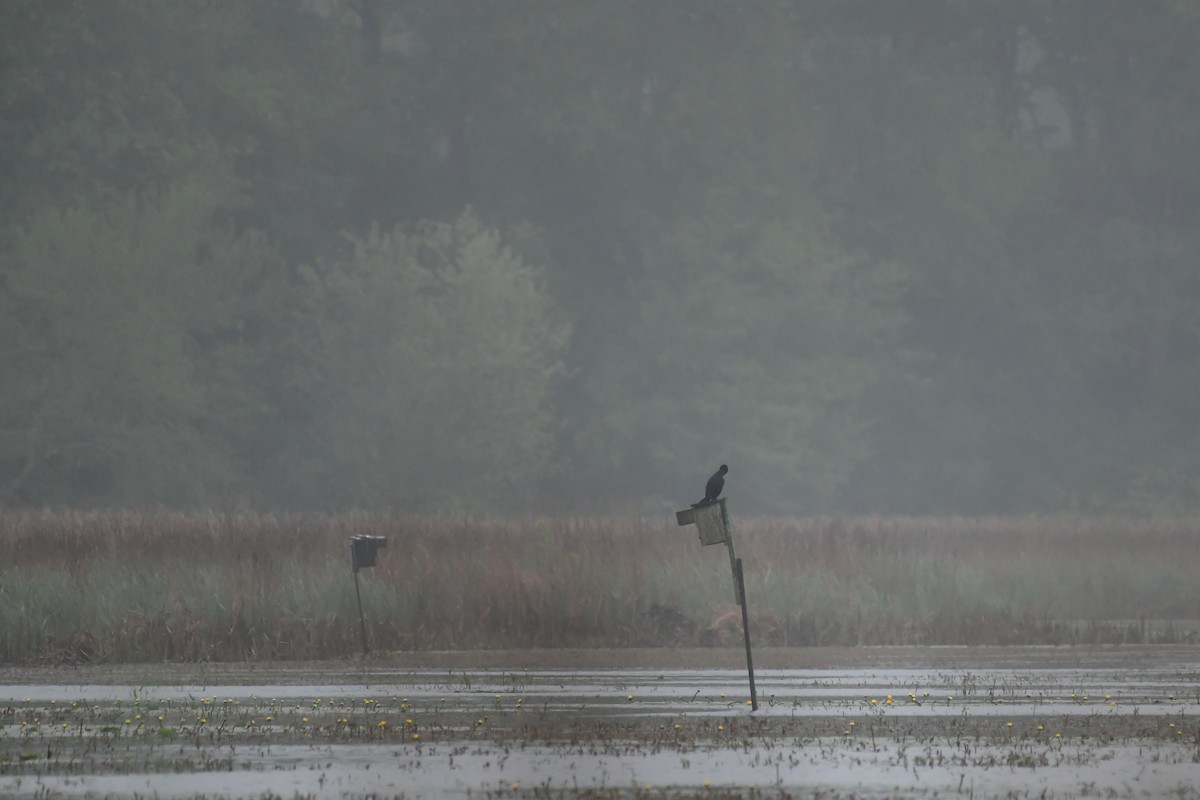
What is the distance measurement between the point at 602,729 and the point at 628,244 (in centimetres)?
6360

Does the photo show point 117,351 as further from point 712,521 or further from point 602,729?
A: point 602,729

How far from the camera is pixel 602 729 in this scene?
1205 centimetres

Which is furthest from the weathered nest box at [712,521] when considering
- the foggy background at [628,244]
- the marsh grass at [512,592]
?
the foggy background at [628,244]

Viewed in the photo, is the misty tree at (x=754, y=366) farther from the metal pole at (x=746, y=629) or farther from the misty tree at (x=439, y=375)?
the metal pole at (x=746, y=629)

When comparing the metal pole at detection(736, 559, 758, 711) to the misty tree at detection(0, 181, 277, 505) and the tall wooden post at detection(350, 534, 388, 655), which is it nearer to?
the tall wooden post at detection(350, 534, 388, 655)

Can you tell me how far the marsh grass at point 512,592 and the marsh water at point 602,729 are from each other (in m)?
1.72

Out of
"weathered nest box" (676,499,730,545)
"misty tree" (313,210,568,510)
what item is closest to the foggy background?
"misty tree" (313,210,568,510)

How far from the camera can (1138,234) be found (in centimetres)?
7538

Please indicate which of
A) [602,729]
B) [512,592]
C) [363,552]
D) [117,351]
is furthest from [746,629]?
[117,351]

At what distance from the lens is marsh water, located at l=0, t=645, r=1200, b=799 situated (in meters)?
9.75

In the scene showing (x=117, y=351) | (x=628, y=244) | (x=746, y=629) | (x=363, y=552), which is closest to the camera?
(x=746, y=629)

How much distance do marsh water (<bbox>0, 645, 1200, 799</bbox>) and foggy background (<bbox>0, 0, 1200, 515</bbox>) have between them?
130ft

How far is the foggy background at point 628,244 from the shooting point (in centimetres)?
5966

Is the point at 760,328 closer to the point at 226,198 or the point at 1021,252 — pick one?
the point at 1021,252
